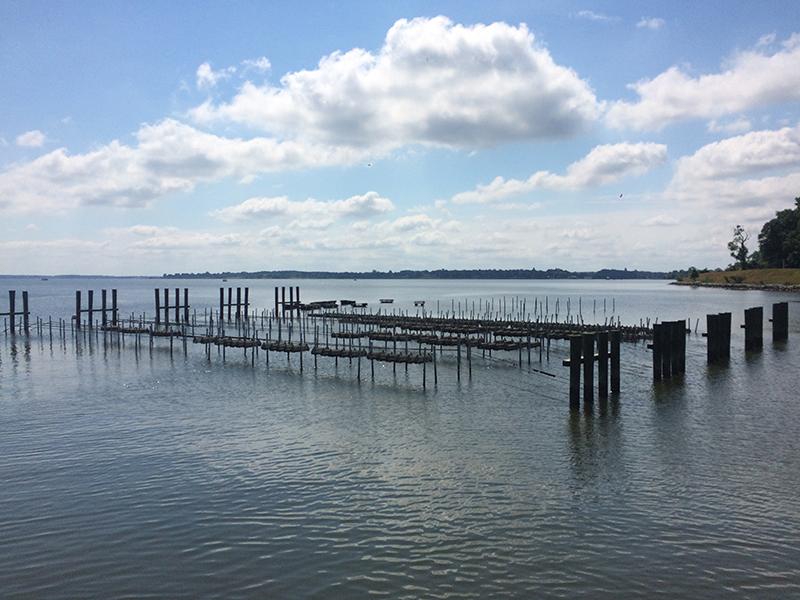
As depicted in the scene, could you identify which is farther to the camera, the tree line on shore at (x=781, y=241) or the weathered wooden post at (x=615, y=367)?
the tree line on shore at (x=781, y=241)

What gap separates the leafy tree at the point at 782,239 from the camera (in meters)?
131

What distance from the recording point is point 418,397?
3142cm

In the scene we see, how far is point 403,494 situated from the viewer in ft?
55.9

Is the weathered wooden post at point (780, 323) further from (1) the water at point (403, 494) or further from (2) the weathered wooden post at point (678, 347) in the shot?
(1) the water at point (403, 494)

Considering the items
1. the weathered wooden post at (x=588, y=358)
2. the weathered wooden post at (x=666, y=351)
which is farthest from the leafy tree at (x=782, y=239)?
the weathered wooden post at (x=588, y=358)

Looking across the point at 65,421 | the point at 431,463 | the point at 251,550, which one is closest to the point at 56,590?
the point at 251,550

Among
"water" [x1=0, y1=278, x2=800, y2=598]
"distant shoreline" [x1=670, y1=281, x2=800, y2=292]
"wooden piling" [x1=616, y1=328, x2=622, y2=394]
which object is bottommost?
"water" [x1=0, y1=278, x2=800, y2=598]

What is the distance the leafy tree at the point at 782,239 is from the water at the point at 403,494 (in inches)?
4636

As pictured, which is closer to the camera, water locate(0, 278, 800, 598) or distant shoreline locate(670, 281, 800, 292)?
water locate(0, 278, 800, 598)

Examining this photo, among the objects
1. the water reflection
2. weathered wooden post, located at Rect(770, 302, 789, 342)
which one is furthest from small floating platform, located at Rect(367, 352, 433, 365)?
weathered wooden post, located at Rect(770, 302, 789, 342)

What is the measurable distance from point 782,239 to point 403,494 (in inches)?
5911

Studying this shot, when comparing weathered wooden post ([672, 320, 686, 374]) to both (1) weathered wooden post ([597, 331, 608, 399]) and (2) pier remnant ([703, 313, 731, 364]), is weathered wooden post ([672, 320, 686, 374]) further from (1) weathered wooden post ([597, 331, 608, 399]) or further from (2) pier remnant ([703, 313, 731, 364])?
(1) weathered wooden post ([597, 331, 608, 399])

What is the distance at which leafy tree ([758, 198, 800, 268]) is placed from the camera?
429 ft

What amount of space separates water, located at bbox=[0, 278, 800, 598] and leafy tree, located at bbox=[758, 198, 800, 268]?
4636 inches
